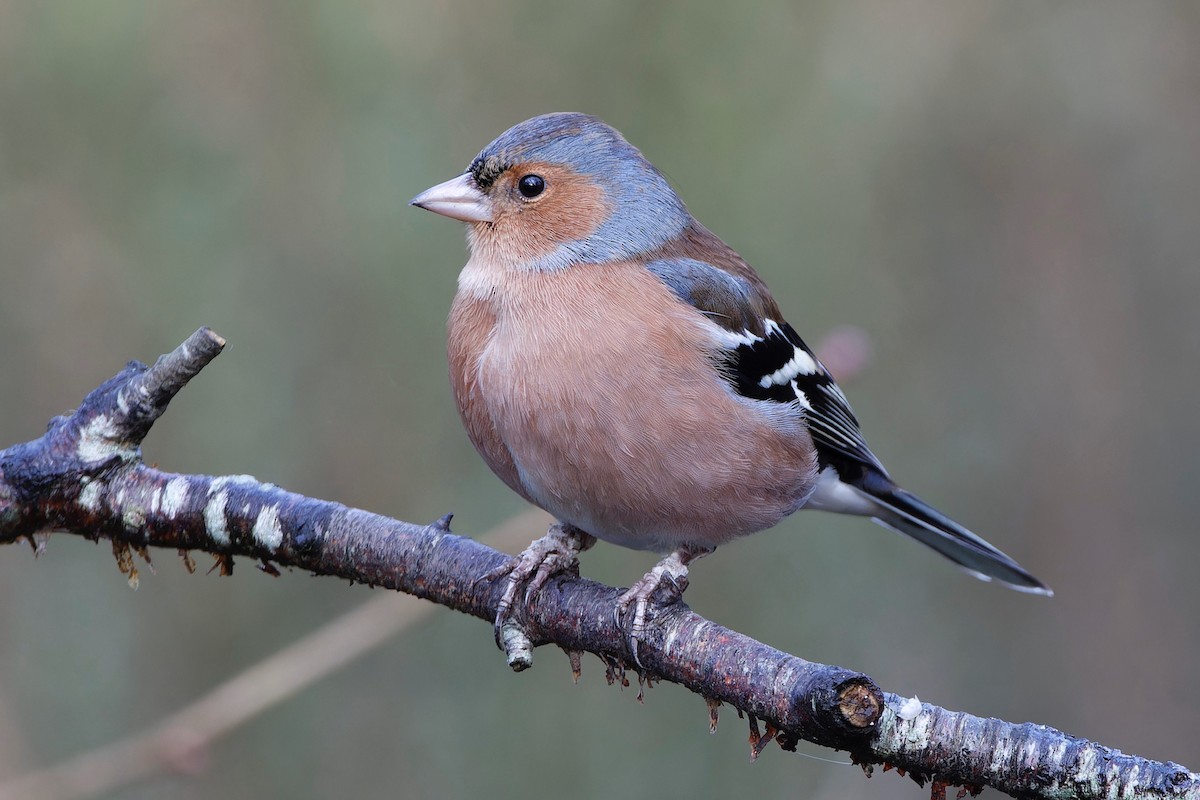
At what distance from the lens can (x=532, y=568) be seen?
344 centimetres

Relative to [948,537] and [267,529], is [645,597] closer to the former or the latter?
[267,529]

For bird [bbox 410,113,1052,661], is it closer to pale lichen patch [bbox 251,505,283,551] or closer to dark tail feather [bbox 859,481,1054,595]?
dark tail feather [bbox 859,481,1054,595]

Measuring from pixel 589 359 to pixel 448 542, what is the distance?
28.4 inches

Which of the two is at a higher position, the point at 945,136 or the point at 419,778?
the point at 945,136

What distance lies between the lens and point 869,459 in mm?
4797

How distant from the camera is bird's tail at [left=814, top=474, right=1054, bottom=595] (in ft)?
15.9

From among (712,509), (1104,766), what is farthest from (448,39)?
(1104,766)

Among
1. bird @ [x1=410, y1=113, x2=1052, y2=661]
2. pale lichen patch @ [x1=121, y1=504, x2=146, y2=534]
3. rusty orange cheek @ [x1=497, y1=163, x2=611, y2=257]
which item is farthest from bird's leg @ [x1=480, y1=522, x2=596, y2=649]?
rusty orange cheek @ [x1=497, y1=163, x2=611, y2=257]

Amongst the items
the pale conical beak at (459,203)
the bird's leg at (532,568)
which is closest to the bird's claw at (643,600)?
the bird's leg at (532,568)

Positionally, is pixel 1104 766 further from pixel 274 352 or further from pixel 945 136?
pixel 945 136

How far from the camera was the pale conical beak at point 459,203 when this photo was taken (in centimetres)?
425

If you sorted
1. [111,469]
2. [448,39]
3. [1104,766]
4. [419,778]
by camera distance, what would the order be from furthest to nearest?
[448,39] < [419,778] < [111,469] < [1104,766]

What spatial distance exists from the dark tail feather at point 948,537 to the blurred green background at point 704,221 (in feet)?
4.21

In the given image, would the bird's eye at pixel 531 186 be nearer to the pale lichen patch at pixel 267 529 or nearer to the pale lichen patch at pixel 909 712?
the pale lichen patch at pixel 267 529
